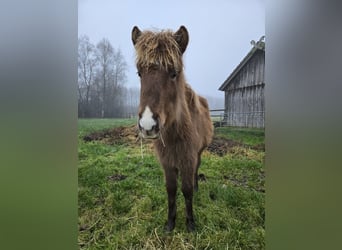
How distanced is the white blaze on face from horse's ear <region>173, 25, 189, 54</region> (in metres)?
0.44

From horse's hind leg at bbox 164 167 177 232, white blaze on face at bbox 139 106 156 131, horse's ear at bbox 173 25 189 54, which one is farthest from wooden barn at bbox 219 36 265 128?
white blaze on face at bbox 139 106 156 131

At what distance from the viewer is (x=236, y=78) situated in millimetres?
1651

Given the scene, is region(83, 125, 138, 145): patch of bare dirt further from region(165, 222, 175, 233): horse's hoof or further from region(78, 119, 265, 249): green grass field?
region(165, 222, 175, 233): horse's hoof

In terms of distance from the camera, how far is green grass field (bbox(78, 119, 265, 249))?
156 centimetres

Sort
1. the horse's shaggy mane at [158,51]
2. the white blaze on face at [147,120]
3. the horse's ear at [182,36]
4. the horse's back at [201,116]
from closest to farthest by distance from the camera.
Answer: the white blaze on face at [147,120] < the horse's shaggy mane at [158,51] < the horse's ear at [182,36] < the horse's back at [201,116]

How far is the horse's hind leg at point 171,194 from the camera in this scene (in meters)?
1.59

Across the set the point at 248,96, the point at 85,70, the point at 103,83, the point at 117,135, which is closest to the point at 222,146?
the point at 248,96

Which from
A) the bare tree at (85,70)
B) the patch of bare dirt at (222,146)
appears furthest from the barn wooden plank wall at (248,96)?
the bare tree at (85,70)

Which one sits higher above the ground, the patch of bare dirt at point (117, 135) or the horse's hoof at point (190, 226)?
the patch of bare dirt at point (117, 135)

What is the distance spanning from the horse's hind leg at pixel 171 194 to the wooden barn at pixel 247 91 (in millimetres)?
437

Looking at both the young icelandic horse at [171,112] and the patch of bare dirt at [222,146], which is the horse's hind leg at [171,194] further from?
the patch of bare dirt at [222,146]
